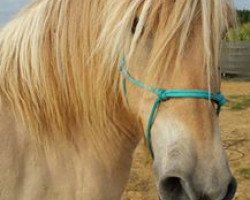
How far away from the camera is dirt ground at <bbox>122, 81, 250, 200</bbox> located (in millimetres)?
5273

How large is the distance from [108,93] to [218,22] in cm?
61

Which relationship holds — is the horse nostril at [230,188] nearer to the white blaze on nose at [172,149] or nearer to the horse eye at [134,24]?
the white blaze on nose at [172,149]

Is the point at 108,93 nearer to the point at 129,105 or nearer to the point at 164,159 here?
the point at 129,105

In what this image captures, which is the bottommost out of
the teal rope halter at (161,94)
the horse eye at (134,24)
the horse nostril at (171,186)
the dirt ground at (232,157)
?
the dirt ground at (232,157)

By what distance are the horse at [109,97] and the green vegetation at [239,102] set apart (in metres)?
8.32

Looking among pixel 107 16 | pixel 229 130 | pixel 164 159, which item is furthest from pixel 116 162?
pixel 229 130

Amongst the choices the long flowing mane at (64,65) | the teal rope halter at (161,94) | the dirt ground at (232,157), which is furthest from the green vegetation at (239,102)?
the teal rope halter at (161,94)

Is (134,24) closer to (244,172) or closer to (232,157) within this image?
(244,172)

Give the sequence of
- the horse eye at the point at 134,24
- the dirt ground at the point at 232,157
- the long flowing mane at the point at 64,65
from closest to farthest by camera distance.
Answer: the horse eye at the point at 134,24, the long flowing mane at the point at 64,65, the dirt ground at the point at 232,157

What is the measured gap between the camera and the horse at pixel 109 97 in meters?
1.83

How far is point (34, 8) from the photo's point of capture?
233 cm

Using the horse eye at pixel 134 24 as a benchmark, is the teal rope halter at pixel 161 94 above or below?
below

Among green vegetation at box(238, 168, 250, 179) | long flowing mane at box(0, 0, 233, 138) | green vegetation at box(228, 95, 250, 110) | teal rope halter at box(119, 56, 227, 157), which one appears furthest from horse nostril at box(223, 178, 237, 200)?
green vegetation at box(228, 95, 250, 110)

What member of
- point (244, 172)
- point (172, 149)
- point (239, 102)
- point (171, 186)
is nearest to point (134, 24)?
point (172, 149)
